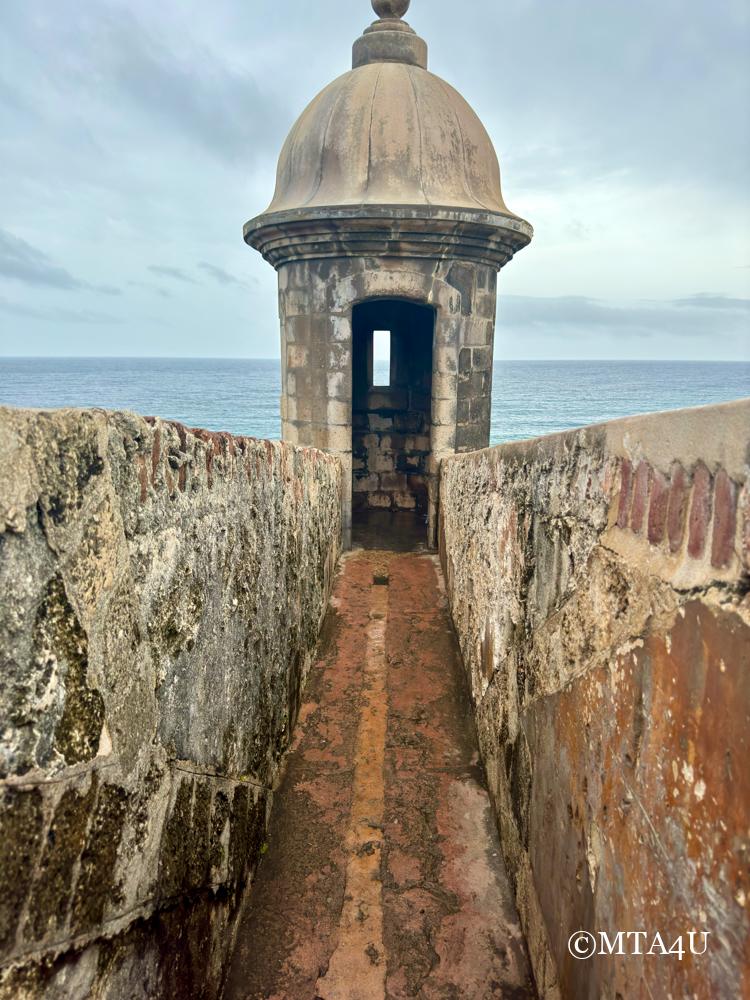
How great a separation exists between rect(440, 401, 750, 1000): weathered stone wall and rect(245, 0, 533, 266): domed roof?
531 cm

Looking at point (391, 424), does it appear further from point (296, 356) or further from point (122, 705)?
point (122, 705)

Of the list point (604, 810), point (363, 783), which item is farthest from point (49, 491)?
point (363, 783)

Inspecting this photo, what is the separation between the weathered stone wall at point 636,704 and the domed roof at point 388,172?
531cm

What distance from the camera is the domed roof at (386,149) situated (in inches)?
291

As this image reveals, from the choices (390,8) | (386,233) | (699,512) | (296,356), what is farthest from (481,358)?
(699,512)

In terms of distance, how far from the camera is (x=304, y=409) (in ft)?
26.6

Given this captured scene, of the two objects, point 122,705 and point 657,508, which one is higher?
point 657,508

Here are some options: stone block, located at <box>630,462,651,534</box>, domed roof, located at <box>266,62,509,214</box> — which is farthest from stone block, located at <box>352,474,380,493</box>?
stone block, located at <box>630,462,651,534</box>

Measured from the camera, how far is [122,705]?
1.48 meters

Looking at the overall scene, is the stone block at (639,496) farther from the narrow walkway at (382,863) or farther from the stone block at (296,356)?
the stone block at (296,356)

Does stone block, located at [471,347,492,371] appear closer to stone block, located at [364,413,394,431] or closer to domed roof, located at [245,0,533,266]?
domed roof, located at [245,0,533,266]

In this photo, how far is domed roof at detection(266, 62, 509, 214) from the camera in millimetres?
7391

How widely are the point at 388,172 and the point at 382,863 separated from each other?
21.8 feet

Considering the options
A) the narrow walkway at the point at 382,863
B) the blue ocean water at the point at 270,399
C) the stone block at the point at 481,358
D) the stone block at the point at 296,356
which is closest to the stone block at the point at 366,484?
the stone block at the point at 296,356
